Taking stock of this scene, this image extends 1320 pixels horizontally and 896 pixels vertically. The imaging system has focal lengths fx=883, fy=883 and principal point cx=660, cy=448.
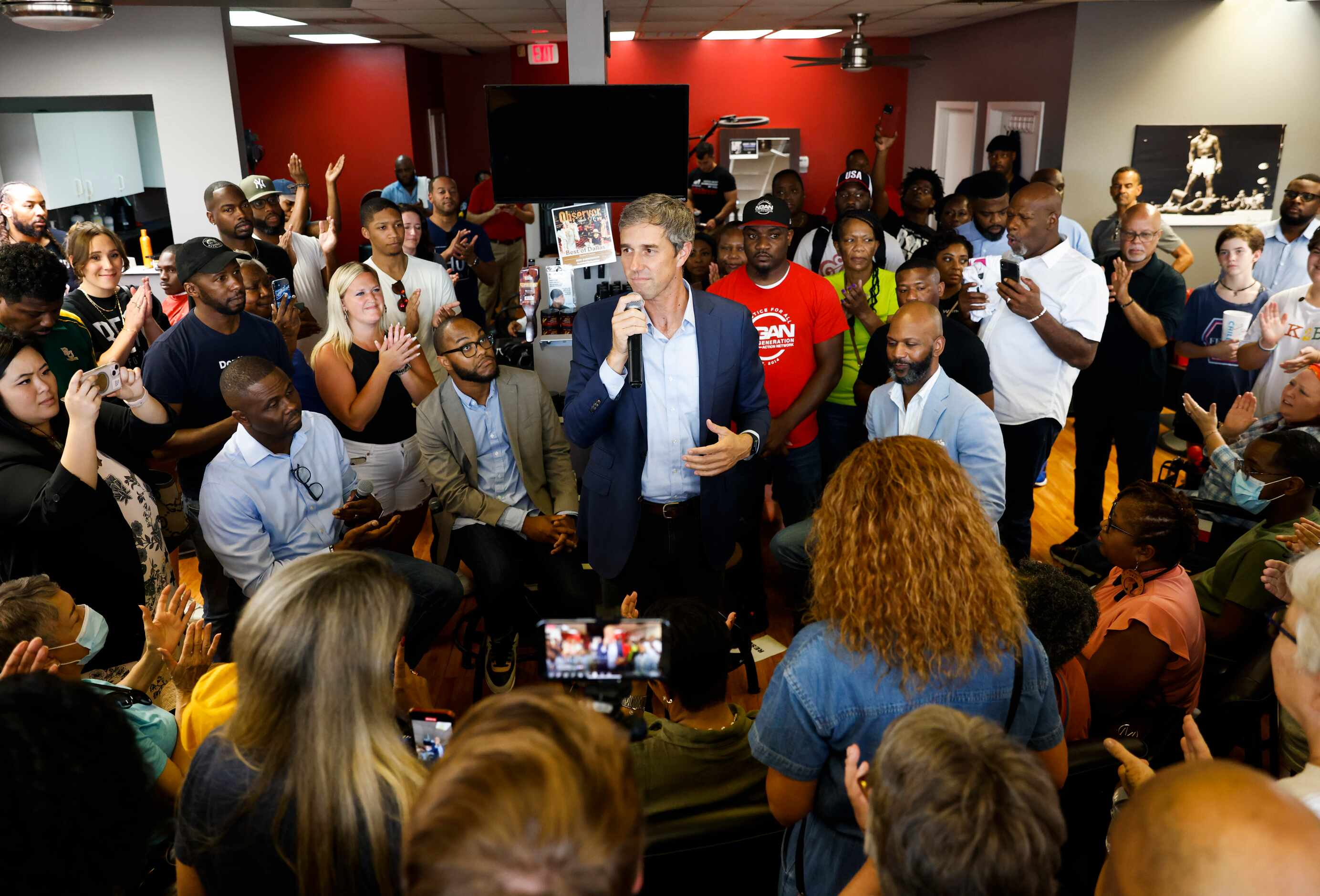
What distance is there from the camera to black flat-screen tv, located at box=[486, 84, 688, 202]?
4.86 meters

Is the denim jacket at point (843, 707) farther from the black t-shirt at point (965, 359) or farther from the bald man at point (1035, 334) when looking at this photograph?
the bald man at point (1035, 334)

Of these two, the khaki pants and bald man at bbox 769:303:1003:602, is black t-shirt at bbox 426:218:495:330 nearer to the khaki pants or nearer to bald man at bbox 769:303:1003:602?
the khaki pants

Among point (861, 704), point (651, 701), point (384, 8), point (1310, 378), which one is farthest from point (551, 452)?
point (384, 8)

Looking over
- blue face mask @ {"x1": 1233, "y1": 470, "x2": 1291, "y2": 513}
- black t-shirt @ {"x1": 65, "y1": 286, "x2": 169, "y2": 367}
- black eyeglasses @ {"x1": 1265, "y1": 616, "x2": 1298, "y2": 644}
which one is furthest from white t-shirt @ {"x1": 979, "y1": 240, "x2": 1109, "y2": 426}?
black t-shirt @ {"x1": 65, "y1": 286, "x2": 169, "y2": 367}

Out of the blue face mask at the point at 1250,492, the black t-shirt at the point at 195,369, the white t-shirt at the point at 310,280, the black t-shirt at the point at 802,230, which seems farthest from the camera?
the black t-shirt at the point at 802,230

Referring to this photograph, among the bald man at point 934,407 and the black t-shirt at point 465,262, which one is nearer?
the bald man at point 934,407

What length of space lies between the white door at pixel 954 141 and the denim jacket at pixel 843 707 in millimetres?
9147

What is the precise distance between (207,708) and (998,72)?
359 inches

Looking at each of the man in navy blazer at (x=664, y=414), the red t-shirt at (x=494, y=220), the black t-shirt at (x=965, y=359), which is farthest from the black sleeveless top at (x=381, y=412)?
the red t-shirt at (x=494, y=220)

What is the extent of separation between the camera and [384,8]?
7125 millimetres

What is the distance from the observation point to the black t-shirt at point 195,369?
319cm

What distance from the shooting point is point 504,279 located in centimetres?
873

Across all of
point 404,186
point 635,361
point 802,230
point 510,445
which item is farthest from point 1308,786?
point 404,186

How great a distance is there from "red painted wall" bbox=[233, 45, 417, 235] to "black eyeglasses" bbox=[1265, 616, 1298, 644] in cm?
1109
